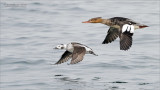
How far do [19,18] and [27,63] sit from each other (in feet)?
26.4

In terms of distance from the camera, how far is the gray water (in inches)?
554

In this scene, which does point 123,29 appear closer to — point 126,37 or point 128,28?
point 128,28

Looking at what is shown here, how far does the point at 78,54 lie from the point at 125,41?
175 cm

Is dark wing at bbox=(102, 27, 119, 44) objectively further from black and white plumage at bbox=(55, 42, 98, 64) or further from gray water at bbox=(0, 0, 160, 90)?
gray water at bbox=(0, 0, 160, 90)

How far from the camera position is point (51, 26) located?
21.8 m

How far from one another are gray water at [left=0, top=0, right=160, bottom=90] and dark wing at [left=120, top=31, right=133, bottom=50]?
2.12 m

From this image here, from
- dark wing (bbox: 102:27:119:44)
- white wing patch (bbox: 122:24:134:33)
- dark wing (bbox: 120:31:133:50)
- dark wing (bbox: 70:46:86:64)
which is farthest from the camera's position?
dark wing (bbox: 102:27:119:44)

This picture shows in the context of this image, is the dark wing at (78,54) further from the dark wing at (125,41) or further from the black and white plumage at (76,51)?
the dark wing at (125,41)

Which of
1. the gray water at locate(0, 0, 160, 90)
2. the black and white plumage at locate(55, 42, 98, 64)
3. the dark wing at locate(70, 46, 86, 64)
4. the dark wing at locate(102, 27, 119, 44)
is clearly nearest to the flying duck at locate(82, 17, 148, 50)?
the dark wing at locate(102, 27, 119, 44)

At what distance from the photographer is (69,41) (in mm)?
18844

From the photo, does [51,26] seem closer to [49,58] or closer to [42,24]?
[42,24]

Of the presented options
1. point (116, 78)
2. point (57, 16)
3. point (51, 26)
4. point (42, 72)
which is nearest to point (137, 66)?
point (116, 78)

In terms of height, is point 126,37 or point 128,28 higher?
point 128,28

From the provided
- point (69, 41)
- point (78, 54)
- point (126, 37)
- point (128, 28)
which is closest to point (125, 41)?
point (126, 37)
